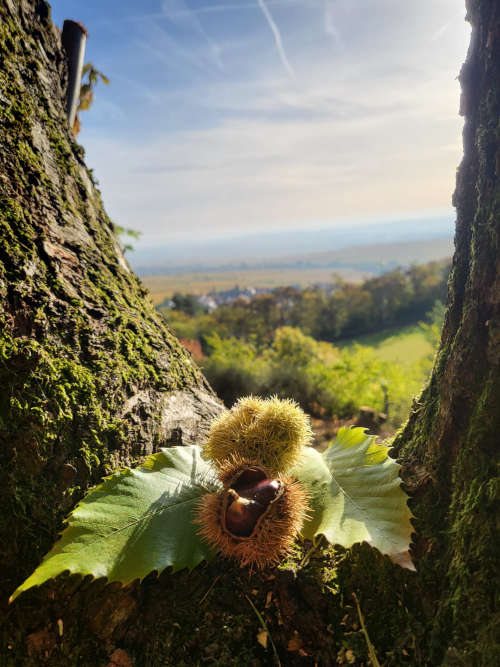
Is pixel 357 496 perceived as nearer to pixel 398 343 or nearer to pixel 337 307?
pixel 398 343

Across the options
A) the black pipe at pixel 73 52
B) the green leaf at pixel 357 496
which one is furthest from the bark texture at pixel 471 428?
the black pipe at pixel 73 52

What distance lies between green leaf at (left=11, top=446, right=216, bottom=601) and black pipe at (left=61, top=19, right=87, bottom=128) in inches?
111

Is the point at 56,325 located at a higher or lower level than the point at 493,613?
higher

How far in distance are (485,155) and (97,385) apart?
172 centimetres

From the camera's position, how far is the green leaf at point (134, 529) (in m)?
1.20

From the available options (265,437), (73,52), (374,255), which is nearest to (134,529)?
(265,437)

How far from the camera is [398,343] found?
30938mm

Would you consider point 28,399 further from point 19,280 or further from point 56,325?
point 19,280

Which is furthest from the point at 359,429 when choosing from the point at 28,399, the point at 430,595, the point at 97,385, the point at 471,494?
the point at 28,399

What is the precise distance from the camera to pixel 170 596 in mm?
1415

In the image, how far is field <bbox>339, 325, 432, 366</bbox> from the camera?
26.6m

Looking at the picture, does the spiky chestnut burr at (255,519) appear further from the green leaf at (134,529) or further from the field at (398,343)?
the field at (398,343)

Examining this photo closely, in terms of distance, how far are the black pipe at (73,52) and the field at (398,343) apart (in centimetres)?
2401

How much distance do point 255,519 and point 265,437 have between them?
36cm
